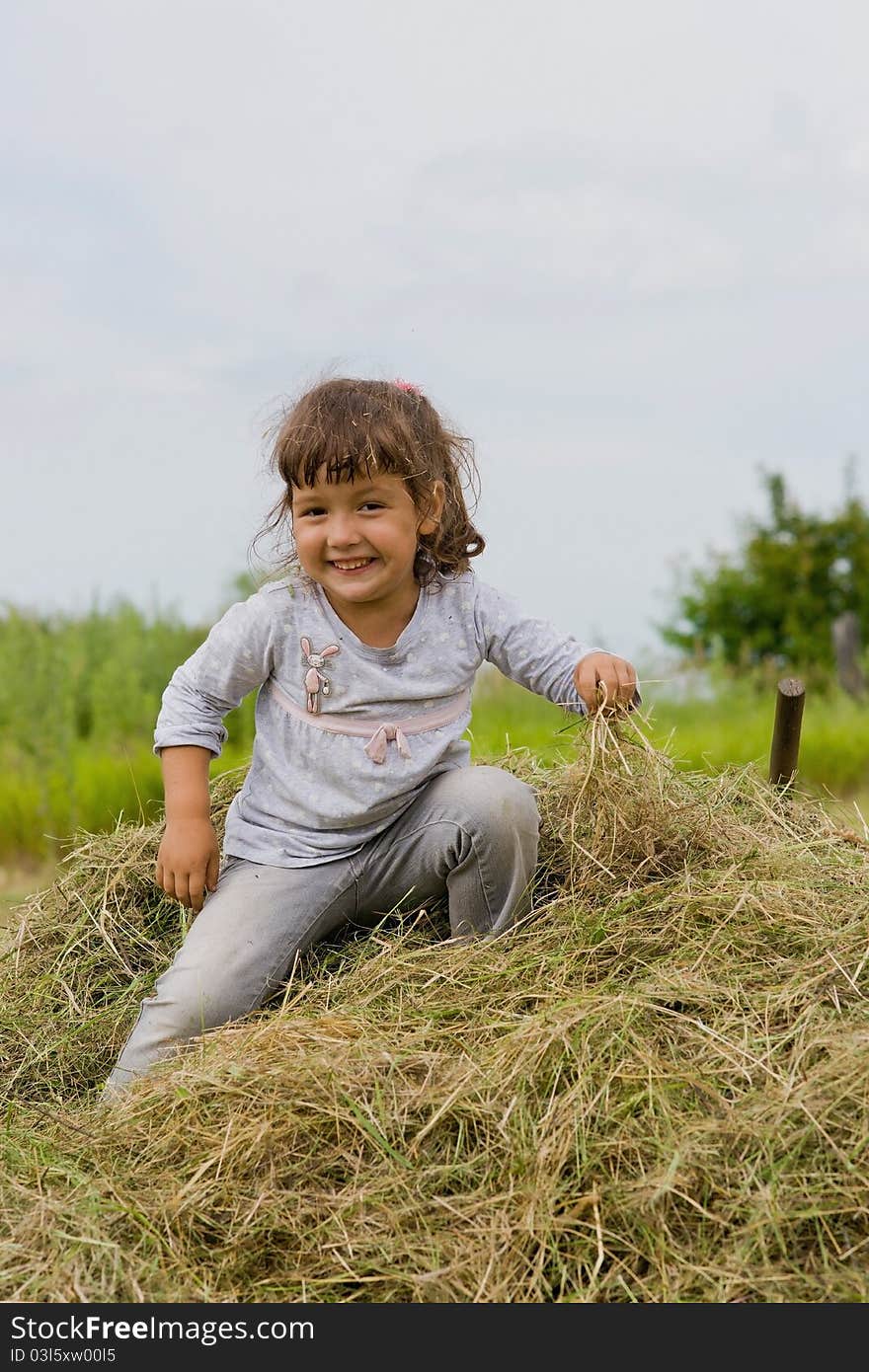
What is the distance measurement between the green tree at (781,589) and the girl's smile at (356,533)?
10.2 m

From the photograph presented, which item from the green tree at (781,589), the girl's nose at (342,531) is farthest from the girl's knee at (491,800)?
the green tree at (781,589)

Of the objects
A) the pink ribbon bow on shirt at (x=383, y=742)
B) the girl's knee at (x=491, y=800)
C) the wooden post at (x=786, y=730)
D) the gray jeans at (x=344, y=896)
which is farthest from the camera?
the wooden post at (x=786, y=730)

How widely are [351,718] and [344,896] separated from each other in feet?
1.29

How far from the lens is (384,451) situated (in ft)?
9.14

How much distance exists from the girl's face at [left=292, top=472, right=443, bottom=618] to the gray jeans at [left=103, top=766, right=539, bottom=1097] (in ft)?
1.57

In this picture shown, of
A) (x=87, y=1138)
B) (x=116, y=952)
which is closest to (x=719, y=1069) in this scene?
(x=87, y=1138)

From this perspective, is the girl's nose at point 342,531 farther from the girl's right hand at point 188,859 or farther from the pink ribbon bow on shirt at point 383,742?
the girl's right hand at point 188,859

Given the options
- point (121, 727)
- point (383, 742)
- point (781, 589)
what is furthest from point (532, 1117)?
point (781, 589)

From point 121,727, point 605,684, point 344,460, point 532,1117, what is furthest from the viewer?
point 121,727

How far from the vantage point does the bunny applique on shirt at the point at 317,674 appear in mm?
2949

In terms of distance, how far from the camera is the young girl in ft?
9.12

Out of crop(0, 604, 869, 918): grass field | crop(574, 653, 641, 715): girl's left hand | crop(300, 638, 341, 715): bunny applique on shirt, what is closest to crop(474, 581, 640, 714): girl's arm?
crop(574, 653, 641, 715): girl's left hand

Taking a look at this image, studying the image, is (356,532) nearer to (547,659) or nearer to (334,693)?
(334,693)

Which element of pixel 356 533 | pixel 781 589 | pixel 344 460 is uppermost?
pixel 344 460
